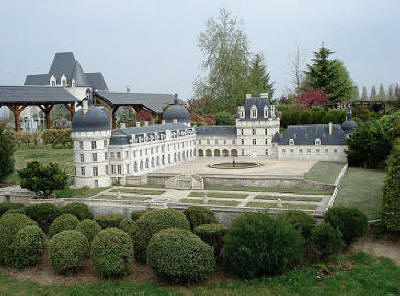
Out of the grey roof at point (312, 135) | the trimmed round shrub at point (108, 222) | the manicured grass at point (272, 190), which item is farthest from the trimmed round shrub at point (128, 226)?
the grey roof at point (312, 135)

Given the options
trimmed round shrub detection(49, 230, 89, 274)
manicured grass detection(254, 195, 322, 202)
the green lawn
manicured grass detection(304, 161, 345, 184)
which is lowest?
the green lawn

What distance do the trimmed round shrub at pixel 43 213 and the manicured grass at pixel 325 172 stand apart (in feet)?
71.4

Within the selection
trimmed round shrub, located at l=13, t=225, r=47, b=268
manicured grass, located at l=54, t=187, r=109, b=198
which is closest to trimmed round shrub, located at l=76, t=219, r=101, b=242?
trimmed round shrub, located at l=13, t=225, r=47, b=268

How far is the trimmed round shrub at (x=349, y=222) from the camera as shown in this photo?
79.3 ft

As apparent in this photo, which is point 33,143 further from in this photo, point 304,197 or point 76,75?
point 304,197

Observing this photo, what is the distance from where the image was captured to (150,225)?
25.2m

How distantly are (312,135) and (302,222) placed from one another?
87.9 feet

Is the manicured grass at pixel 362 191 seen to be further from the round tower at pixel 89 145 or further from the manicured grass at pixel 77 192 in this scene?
the round tower at pixel 89 145

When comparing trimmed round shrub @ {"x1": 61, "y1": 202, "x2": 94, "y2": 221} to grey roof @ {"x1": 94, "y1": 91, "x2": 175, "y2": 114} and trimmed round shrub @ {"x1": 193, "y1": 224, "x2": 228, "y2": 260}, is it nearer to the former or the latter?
trimmed round shrub @ {"x1": 193, "y1": 224, "x2": 228, "y2": 260}

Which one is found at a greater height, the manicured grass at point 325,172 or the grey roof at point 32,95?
the grey roof at point 32,95

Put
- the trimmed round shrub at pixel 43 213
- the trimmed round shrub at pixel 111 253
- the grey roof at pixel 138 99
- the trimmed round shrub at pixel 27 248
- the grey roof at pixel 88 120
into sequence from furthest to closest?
the grey roof at pixel 138 99
the grey roof at pixel 88 120
the trimmed round shrub at pixel 43 213
the trimmed round shrub at pixel 27 248
the trimmed round shrub at pixel 111 253

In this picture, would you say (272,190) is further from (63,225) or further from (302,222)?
(63,225)

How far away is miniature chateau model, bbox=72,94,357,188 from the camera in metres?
39.6

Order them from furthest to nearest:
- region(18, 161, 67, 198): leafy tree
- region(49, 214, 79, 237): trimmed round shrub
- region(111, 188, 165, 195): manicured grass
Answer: region(111, 188, 165, 195): manicured grass, region(18, 161, 67, 198): leafy tree, region(49, 214, 79, 237): trimmed round shrub
